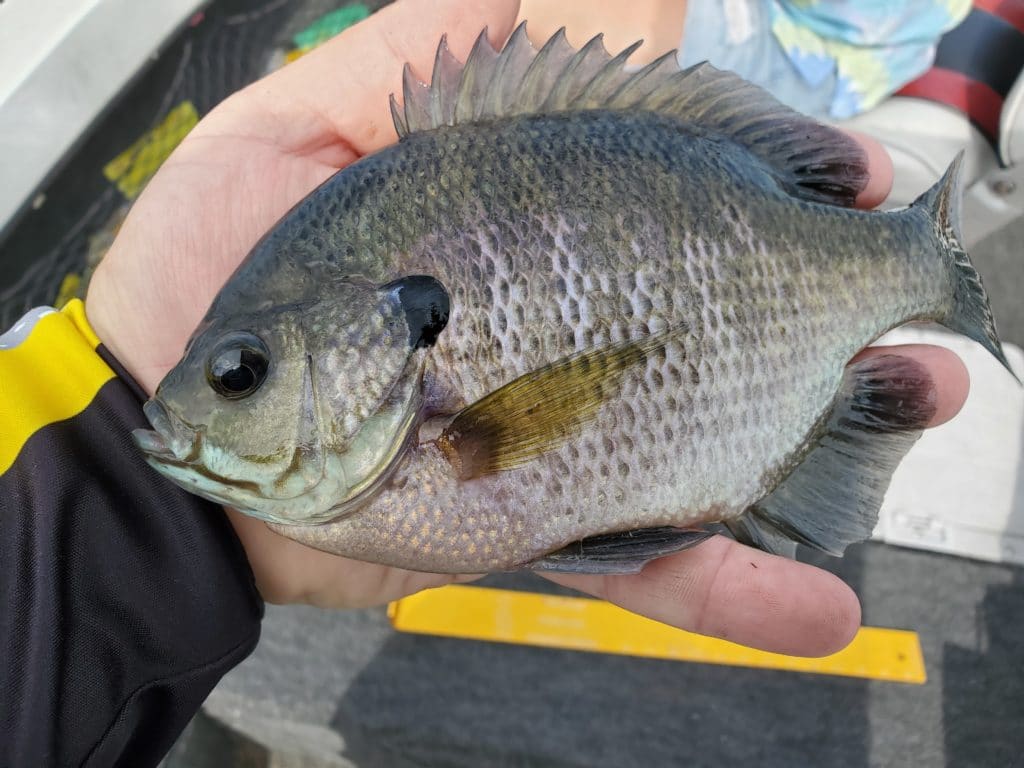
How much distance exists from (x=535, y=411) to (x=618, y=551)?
0.96 ft

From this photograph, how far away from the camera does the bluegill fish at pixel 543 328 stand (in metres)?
0.98

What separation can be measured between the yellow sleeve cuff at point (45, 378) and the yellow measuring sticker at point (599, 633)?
1338 mm

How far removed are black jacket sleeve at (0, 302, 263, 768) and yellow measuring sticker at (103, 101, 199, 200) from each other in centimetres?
96

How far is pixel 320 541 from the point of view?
1068mm

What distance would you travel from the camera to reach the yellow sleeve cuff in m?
1.14

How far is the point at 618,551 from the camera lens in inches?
44.3

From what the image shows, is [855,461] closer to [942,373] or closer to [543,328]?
[942,373]

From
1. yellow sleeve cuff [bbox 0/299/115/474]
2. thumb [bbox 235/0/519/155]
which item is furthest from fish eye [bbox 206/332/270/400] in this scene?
thumb [bbox 235/0/519/155]

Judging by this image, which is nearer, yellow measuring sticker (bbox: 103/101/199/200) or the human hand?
the human hand

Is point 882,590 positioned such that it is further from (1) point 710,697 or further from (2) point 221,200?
(2) point 221,200

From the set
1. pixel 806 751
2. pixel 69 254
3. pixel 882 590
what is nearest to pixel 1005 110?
pixel 882 590

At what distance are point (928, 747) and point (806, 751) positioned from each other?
0.38m

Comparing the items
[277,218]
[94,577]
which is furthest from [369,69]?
[94,577]

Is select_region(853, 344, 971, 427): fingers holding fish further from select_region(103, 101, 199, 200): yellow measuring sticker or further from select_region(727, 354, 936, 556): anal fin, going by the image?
select_region(103, 101, 199, 200): yellow measuring sticker
